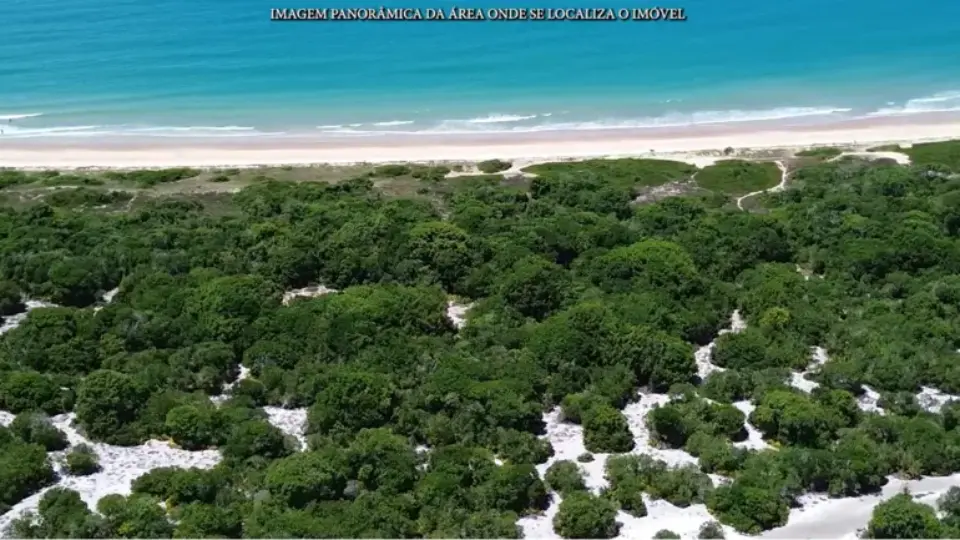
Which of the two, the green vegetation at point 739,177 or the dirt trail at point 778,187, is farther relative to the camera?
the green vegetation at point 739,177

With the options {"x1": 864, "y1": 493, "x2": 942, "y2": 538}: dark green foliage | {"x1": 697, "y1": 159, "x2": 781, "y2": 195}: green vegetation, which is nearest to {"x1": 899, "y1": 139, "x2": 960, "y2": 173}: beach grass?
{"x1": 697, "y1": 159, "x2": 781, "y2": 195}: green vegetation

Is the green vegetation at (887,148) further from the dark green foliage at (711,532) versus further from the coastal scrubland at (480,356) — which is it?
the dark green foliage at (711,532)

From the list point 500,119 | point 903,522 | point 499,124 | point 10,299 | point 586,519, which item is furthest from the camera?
point 500,119

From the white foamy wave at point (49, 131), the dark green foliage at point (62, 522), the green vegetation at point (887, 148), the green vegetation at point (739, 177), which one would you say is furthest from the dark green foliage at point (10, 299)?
the green vegetation at point (887, 148)

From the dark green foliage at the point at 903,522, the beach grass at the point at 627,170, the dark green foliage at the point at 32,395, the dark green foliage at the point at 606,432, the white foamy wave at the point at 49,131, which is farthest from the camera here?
the white foamy wave at the point at 49,131

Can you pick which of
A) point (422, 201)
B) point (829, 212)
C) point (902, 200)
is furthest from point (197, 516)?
point (902, 200)

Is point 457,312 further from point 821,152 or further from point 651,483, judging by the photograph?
point 821,152

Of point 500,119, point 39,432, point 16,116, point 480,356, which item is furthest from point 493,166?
point 16,116
